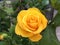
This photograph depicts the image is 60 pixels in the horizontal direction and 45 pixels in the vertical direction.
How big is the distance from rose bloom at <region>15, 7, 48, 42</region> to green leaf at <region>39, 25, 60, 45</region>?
0.13ft

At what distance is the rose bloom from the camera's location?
35 cm

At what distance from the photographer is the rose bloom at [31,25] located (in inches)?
13.8

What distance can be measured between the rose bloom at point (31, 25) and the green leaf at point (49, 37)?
0.04 meters

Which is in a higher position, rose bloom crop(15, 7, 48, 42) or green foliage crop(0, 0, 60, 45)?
rose bloom crop(15, 7, 48, 42)

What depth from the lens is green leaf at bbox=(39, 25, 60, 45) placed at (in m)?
0.40

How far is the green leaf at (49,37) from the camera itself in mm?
398

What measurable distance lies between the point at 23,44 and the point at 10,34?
1.6 inches

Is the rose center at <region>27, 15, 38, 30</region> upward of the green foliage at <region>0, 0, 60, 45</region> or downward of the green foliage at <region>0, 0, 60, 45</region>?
upward

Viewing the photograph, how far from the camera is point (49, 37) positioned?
40 centimetres

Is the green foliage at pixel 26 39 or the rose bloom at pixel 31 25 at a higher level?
the rose bloom at pixel 31 25

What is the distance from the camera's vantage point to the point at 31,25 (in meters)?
0.36

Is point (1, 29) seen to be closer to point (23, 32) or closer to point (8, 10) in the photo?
point (8, 10)

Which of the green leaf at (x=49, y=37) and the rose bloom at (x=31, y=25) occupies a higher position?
the rose bloom at (x=31, y=25)

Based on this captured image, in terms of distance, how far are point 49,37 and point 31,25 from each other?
0.07 meters
